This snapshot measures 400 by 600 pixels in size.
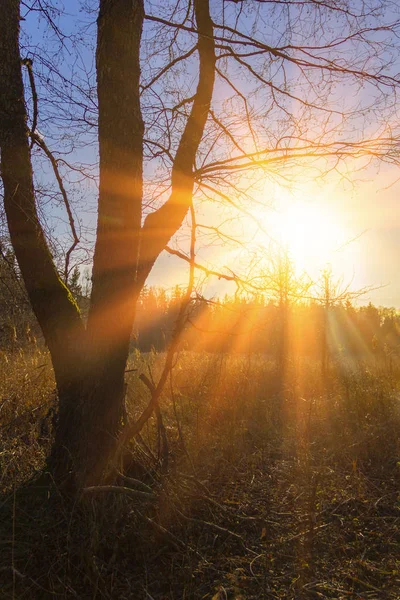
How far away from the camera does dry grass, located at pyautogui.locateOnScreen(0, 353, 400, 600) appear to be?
236 cm

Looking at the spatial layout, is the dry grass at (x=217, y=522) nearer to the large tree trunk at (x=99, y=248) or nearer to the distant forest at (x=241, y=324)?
the large tree trunk at (x=99, y=248)

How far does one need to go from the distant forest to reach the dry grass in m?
1.22

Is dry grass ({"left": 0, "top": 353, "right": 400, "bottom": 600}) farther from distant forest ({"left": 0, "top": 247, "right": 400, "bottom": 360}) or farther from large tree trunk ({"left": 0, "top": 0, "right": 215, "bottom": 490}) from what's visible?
distant forest ({"left": 0, "top": 247, "right": 400, "bottom": 360})

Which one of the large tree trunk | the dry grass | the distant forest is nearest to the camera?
the dry grass

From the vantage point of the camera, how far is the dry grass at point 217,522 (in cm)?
236

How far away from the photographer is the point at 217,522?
303cm

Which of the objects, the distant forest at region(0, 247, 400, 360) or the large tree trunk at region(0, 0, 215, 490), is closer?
the large tree trunk at region(0, 0, 215, 490)

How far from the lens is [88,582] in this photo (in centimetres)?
→ 228

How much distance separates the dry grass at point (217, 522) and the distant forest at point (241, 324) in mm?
1217

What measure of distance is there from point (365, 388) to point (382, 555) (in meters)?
5.39

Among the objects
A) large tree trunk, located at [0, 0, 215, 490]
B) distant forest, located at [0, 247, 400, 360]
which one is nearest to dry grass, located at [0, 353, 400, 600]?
large tree trunk, located at [0, 0, 215, 490]

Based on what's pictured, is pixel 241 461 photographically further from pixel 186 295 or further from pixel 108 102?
Result: pixel 108 102

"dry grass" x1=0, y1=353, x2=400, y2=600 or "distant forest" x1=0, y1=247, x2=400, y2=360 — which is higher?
"distant forest" x1=0, y1=247, x2=400, y2=360

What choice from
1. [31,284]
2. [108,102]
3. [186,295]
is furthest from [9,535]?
[108,102]
